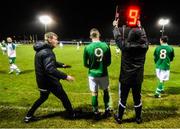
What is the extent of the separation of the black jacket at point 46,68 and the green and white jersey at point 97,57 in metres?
0.90

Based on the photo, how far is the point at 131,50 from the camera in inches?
314

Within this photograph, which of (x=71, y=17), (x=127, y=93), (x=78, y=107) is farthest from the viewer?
(x=71, y=17)

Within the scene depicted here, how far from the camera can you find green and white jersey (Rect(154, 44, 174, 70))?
465 inches

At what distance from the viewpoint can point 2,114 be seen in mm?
9383

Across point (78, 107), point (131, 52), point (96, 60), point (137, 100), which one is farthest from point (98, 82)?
point (78, 107)

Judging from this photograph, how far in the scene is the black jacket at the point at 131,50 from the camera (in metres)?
7.98

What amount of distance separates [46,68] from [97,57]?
147 cm

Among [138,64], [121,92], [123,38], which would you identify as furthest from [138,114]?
[123,38]

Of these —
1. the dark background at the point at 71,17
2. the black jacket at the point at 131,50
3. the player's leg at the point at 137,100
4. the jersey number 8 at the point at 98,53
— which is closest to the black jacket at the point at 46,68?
the jersey number 8 at the point at 98,53

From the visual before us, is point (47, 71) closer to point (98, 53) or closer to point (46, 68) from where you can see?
point (46, 68)

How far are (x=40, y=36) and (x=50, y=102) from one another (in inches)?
3952

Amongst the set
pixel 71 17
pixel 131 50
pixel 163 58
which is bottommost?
pixel 163 58

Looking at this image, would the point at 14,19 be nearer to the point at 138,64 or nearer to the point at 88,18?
the point at 88,18

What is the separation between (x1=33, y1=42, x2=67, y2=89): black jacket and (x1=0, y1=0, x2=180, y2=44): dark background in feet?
302
